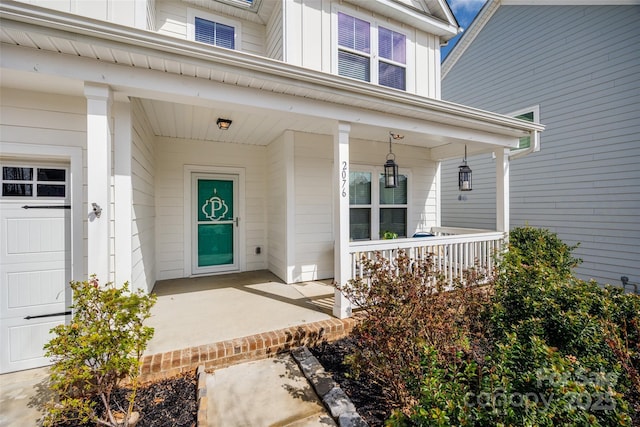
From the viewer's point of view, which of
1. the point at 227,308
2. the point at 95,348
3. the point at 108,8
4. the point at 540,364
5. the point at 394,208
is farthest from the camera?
the point at 394,208

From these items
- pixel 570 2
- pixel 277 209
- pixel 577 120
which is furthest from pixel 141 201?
pixel 570 2

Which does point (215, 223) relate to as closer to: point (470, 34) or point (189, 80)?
point (189, 80)

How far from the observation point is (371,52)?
5074 mm

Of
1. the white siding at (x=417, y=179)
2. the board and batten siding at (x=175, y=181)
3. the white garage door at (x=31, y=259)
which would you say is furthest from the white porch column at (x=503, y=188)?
the white garage door at (x=31, y=259)

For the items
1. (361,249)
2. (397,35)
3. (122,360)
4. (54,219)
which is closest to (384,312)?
(361,249)

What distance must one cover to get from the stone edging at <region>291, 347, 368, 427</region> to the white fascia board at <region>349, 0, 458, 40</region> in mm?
5667

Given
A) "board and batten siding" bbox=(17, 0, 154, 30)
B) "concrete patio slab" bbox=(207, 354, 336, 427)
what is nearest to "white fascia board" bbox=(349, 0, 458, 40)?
"board and batten siding" bbox=(17, 0, 154, 30)

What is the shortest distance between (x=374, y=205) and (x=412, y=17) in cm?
365

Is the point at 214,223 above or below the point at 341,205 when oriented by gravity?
below

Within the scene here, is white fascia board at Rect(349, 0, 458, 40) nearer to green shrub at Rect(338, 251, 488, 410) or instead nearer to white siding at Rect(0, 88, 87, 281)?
white siding at Rect(0, 88, 87, 281)

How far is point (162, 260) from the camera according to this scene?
4.93m

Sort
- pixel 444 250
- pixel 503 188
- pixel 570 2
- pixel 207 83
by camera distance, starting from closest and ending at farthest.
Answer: pixel 207 83
pixel 444 250
pixel 503 188
pixel 570 2

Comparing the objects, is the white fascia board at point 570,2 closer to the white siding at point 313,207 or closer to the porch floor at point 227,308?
the white siding at point 313,207

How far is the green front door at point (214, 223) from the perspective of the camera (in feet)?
17.1
